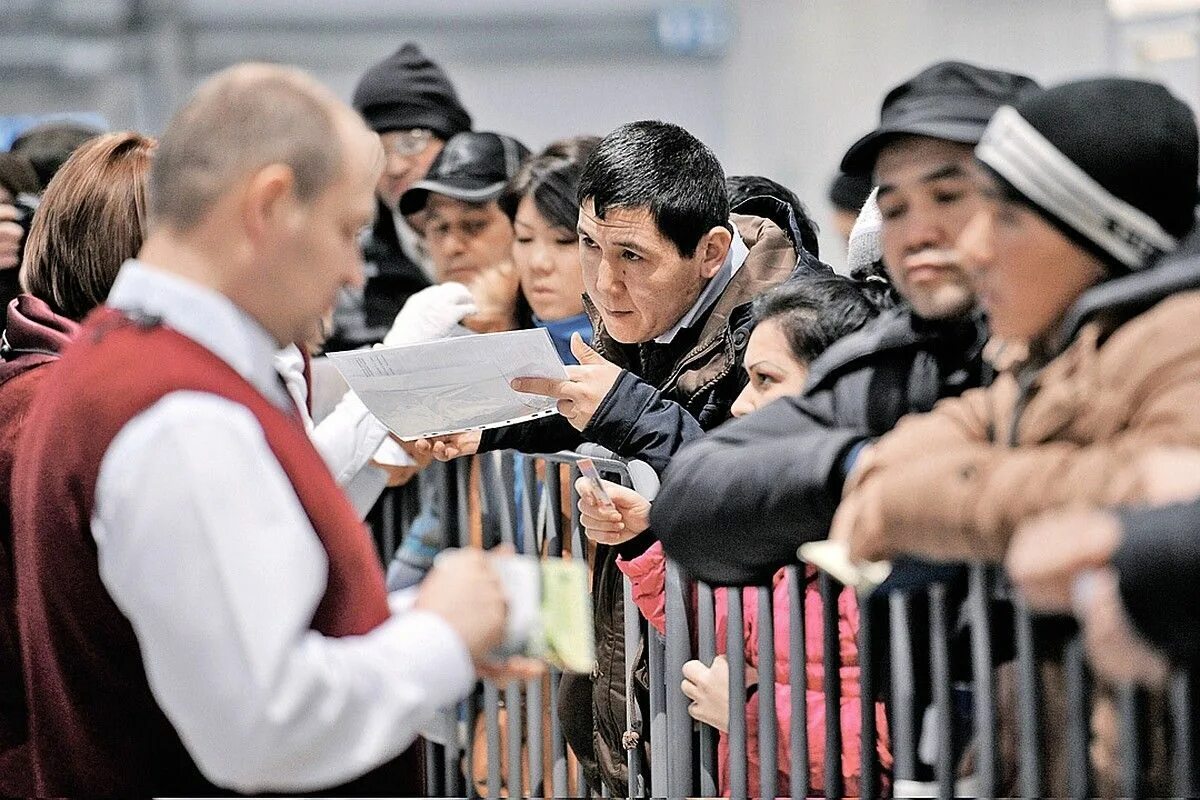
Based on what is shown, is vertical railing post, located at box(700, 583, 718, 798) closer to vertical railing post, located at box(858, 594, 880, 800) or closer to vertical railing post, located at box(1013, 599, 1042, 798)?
vertical railing post, located at box(858, 594, 880, 800)

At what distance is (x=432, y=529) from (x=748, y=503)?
5.86ft

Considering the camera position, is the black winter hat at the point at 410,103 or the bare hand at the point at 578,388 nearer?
the bare hand at the point at 578,388

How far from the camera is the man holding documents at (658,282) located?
2.79 metres

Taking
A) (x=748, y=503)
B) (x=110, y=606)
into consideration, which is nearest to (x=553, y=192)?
(x=748, y=503)

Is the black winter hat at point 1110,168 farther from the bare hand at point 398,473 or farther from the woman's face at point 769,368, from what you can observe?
the bare hand at point 398,473

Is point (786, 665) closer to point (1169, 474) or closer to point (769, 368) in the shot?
point (769, 368)

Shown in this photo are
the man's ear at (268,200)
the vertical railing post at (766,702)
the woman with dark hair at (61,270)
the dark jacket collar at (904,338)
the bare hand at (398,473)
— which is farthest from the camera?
the bare hand at (398,473)

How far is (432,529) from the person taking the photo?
→ 361 cm

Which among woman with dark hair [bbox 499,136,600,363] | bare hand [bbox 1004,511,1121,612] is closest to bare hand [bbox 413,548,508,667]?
bare hand [bbox 1004,511,1121,612]

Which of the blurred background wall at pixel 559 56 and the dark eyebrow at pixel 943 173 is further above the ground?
the blurred background wall at pixel 559 56

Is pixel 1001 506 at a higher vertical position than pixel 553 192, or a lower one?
lower

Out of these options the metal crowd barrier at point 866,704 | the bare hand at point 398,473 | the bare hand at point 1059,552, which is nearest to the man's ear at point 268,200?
the bare hand at point 1059,552

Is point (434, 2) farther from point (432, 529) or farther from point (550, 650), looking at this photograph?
point (550, 650)

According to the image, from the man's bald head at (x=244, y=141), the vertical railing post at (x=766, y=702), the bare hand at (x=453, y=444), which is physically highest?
the man's bald head at (x=244, y=141)
